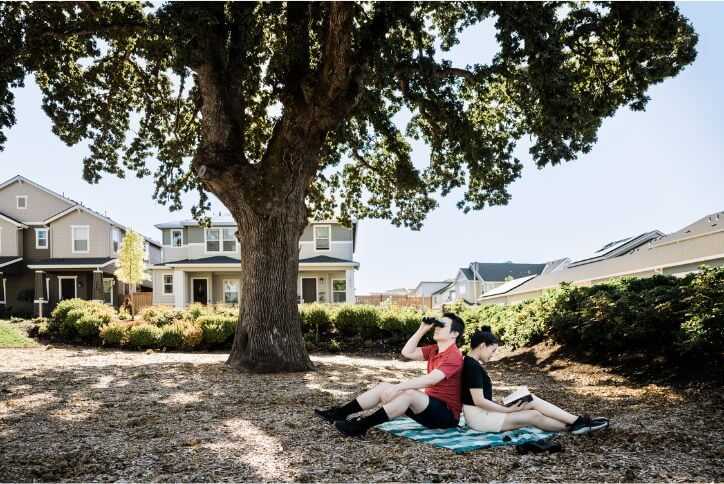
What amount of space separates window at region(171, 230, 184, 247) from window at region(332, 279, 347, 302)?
9.03 meters

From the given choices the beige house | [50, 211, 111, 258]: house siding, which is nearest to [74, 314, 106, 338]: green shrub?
the beige house

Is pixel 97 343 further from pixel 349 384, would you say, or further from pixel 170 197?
pixel 349 384

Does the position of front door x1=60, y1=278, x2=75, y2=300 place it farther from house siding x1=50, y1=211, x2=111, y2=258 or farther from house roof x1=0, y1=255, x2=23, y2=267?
house roof x1=0, y1=255, x2=23, y2=267

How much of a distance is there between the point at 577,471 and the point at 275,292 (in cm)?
703

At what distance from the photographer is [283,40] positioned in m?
11.5

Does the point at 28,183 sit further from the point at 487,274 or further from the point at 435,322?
the point at 487,274

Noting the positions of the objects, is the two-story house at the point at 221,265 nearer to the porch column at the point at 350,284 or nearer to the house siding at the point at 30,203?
the porch column at the point at 350,284

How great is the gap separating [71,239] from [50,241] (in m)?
1.13

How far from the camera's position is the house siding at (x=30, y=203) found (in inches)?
1209

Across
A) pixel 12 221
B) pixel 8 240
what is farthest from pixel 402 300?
pixel 8 240

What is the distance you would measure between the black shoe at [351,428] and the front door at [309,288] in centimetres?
2562

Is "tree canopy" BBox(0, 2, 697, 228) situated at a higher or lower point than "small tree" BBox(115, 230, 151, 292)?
higher

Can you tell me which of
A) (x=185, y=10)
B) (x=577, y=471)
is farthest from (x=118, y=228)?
(x=577, y=471)

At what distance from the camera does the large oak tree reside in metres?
8.74
